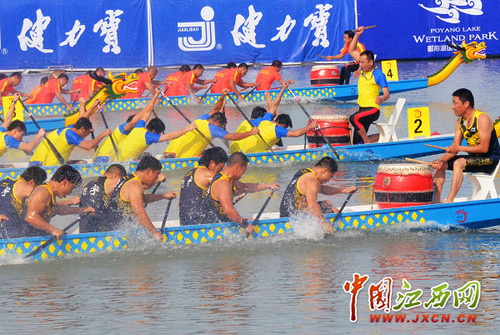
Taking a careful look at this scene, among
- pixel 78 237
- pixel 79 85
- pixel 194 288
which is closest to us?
pixel 194 288

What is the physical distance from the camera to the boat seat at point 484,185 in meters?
12.3

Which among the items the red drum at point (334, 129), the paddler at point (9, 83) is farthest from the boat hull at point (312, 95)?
the red drum at point (334, 129)

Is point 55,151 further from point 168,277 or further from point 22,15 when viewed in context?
point 22,15

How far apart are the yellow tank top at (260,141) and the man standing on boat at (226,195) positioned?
489 cm

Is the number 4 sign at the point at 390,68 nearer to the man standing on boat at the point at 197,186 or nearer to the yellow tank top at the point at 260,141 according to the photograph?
the yellow tank top at the point at 260,141

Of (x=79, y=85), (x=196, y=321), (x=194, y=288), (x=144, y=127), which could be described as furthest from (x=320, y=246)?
(x=79, y=85)

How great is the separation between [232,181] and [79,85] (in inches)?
476

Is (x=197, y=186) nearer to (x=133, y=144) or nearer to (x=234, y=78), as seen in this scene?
(x=133, y=144)

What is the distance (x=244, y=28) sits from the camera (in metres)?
30.3

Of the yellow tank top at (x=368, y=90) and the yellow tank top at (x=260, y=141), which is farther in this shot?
the yellow tank top at (x=368, y=90)

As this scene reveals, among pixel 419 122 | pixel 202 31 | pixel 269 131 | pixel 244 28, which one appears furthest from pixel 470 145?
pixel 202 31

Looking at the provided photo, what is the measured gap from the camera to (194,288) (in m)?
10.3

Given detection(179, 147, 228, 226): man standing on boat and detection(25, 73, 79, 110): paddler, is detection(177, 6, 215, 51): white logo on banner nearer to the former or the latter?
detection(25, 73, 79, 110): paddler

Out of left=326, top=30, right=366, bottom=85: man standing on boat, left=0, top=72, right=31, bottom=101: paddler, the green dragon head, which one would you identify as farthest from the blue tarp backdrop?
the green dragon head
